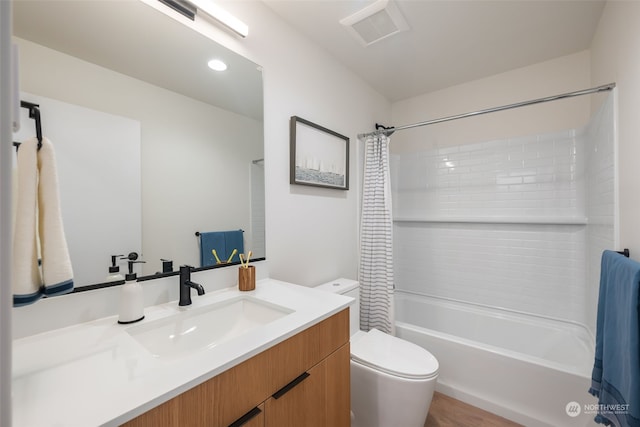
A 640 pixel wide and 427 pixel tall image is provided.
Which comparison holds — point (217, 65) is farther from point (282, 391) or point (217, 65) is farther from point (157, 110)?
point (282, 391)

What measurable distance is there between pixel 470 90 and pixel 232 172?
2.33 metres

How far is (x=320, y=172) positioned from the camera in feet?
6.27

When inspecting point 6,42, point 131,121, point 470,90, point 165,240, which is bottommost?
point 165,240

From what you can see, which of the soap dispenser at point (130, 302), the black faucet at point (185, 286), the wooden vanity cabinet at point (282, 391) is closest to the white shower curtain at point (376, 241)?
the wooden vanity cabinet at point (282, 391)

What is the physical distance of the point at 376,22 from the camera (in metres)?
1.65

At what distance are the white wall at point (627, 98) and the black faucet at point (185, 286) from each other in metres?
1.90

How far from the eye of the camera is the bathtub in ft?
4.99

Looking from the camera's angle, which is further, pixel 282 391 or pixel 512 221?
pixel 512 221

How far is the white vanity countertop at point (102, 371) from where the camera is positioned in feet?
1.68

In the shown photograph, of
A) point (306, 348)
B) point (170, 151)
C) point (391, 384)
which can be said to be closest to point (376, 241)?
point (391, 384)

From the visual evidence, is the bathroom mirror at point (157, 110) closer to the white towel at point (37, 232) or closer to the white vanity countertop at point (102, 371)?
the white vanity countertop at point (102, 371)

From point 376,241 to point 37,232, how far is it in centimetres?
196

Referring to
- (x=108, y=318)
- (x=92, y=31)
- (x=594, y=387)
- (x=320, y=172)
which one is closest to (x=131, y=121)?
(x=92, y=31)

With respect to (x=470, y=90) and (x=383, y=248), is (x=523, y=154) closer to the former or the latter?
(x=470, y=90)
